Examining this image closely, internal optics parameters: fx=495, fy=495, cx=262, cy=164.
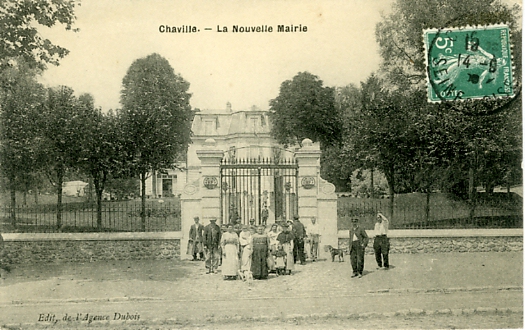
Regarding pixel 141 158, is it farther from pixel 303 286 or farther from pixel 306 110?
pixel 306 110

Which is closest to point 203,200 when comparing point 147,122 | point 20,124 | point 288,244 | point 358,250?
point 288,244

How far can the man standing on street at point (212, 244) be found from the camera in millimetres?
10742

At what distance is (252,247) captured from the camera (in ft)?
33.5

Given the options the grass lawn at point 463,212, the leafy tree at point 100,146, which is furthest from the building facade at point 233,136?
the grass lawn at point 463,212

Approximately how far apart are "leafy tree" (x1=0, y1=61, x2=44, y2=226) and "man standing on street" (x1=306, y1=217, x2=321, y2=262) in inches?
271

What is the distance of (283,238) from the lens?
10.8 metres

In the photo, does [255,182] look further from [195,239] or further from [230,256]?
[230,256]

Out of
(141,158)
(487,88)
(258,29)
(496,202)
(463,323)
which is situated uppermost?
(258,29)

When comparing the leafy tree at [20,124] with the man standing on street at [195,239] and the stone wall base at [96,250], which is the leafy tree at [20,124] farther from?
the man standing on street at [195,239]

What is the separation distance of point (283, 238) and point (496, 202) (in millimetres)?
6190

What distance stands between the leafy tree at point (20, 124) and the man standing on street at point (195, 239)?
4290mm

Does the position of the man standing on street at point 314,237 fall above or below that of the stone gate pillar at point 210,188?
below

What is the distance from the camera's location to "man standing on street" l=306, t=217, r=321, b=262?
11.6 metres

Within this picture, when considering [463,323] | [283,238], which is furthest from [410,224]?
[463,323]
